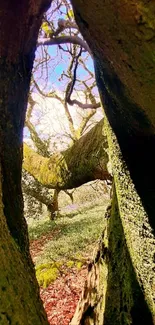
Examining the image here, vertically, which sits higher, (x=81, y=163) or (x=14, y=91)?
(x=14, y=91)

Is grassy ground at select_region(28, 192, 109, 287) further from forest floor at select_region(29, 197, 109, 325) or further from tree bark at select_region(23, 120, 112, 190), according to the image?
tree bark at select_region(23, 120, 112, 190)

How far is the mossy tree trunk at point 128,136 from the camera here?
3.05 ft

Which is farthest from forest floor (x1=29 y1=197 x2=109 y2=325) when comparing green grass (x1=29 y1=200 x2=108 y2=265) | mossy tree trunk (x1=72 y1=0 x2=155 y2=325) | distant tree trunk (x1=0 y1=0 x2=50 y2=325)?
distant tree trunk (x1=0 y1=0 x2=50 y2=325)

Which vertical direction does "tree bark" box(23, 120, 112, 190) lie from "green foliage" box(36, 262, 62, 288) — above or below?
above

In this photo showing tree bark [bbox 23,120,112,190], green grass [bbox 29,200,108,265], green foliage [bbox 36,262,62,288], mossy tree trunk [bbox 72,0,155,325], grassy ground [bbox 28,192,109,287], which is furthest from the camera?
green grass [bbox 29,200,108,265]

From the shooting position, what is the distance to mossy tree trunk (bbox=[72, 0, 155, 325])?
93 cm

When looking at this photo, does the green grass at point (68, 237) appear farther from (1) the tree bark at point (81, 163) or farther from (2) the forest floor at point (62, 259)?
(1) the tree bark at point (81, 163)

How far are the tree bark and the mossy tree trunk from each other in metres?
0.49

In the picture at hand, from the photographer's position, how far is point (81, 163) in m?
3.23

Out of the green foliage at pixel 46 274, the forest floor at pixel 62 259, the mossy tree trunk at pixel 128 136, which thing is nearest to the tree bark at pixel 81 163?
the mossy tree trunk at pixel 128 136

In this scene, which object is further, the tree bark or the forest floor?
the forest floor

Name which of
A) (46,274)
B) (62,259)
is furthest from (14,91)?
(62,259)

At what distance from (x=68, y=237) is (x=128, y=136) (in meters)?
7.76

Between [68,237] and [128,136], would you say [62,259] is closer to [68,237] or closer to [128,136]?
[68,237]
